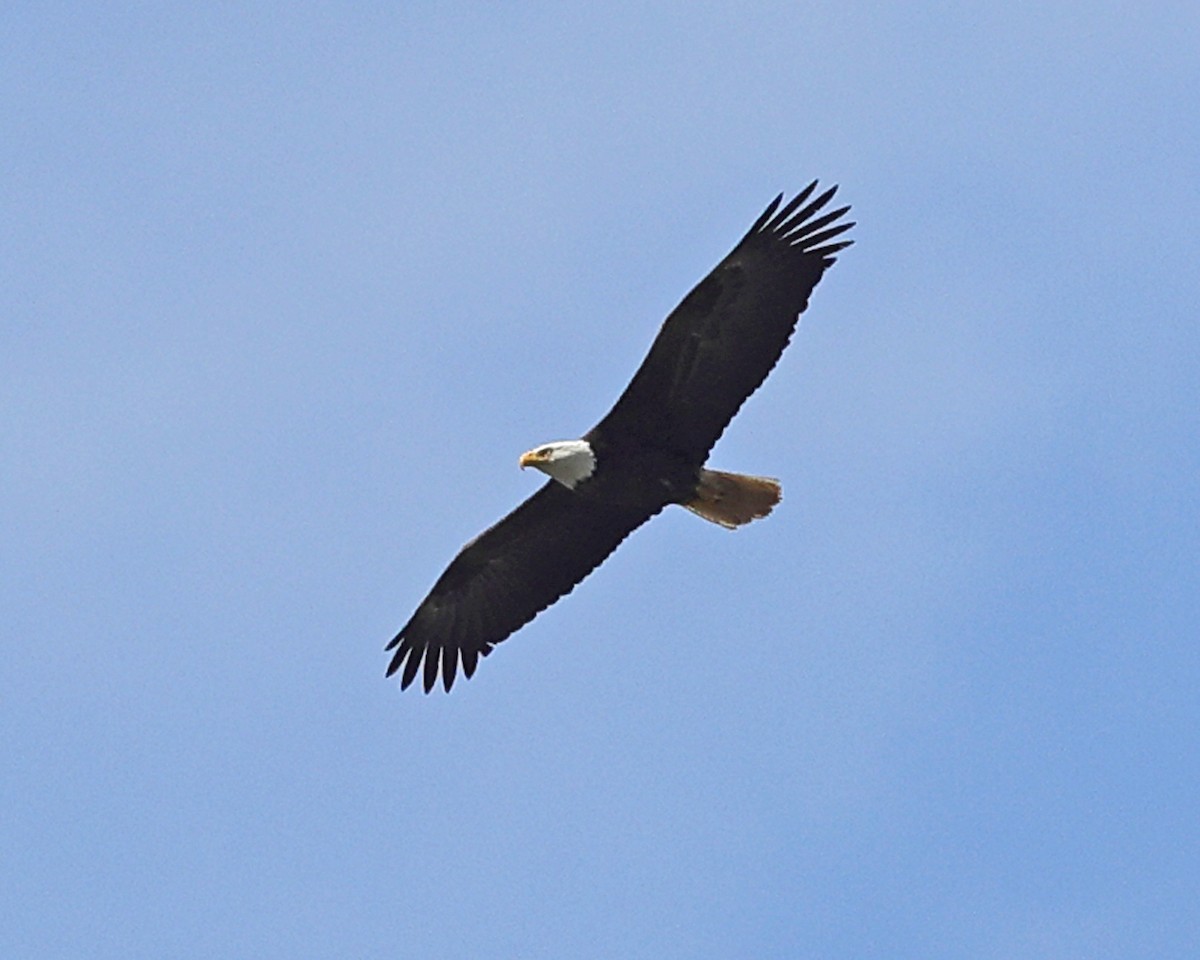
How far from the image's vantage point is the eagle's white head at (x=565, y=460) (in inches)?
816

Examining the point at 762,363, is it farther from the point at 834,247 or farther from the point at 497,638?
the point at 497,638

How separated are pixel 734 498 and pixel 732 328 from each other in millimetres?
1779

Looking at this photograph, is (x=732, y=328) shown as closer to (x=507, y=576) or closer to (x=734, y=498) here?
(x=734, y=498)

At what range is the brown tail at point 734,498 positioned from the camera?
21234mm

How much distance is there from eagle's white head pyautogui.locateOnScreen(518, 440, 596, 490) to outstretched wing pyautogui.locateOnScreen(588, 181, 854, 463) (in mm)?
328

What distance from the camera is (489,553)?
870 inches

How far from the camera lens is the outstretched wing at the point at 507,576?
71.3 feet

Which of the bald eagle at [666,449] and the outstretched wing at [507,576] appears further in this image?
the outstretched wing at [507,576]

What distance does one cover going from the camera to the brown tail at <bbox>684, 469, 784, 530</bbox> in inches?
836

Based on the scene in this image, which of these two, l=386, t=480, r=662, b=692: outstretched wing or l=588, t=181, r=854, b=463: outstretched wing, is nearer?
l=588, t=181, r=854, b=463: outstretched wing

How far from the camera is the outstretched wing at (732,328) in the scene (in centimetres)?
2019

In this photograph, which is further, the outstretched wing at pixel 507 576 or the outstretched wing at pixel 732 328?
the outstretched wing at pixel 507 576

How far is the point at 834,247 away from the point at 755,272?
73 centimetres

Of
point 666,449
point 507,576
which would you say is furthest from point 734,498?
point 507,576
